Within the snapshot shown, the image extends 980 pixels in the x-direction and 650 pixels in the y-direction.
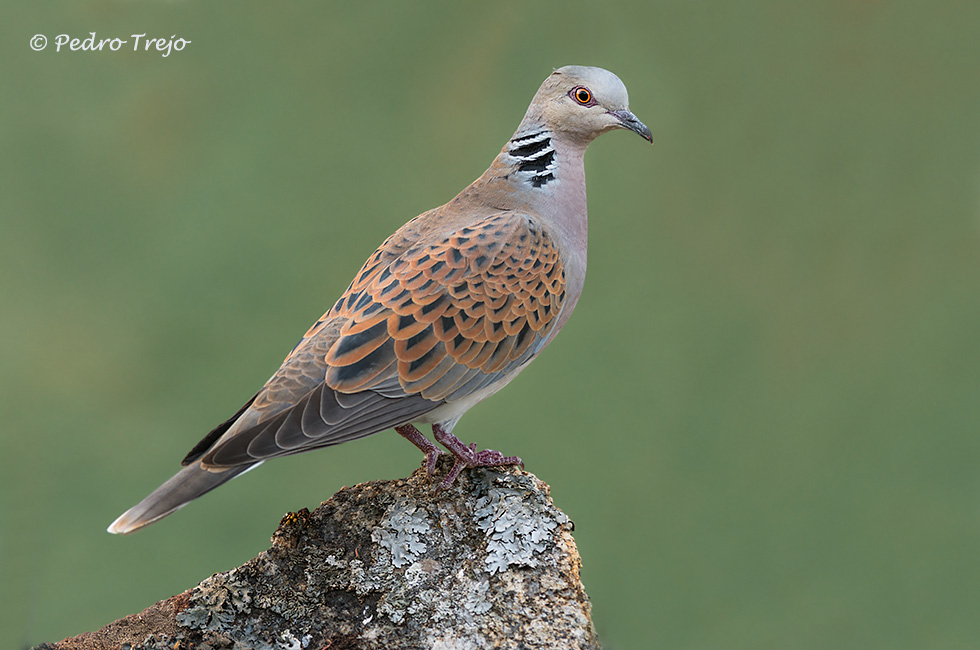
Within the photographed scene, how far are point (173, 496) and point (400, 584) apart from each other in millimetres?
787

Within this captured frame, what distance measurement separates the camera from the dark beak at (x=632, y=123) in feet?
12.3

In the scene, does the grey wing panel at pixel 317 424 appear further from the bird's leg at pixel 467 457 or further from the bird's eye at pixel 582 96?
the bird's eye at pixel 582 96

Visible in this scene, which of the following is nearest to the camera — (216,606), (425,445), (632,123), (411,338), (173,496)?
(173,496)

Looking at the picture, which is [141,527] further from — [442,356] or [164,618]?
[442,356]

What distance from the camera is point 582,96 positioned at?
3.77 m

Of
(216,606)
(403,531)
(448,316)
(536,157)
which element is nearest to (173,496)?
(216,606)

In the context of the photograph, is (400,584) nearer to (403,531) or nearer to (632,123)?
(403,531)

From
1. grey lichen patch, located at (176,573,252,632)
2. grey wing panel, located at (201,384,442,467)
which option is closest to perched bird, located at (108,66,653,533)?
grey wing panel, located at (201,384,442,467)

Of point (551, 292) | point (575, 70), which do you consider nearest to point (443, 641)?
point (551, 292)

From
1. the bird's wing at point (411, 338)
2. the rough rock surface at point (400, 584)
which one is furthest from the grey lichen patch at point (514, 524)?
the bird's wing at point (411, 338)

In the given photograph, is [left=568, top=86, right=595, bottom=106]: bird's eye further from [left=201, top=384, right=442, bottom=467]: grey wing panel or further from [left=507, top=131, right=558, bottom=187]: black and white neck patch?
[left=201, top=384, right=442, bottom=467]: grey wing panel

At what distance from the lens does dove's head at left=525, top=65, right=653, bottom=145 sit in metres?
3.76

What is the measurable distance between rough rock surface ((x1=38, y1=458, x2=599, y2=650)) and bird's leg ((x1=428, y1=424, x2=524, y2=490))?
0.21ft

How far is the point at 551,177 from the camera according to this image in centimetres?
379
